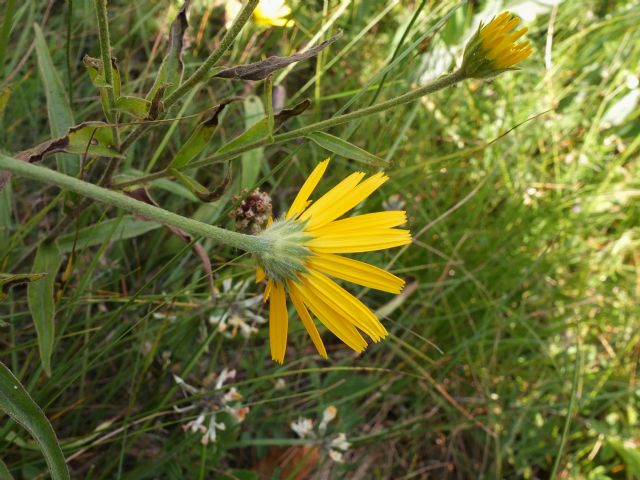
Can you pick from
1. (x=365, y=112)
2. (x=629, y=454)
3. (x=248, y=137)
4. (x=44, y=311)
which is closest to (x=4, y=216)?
(x=44, y=311)

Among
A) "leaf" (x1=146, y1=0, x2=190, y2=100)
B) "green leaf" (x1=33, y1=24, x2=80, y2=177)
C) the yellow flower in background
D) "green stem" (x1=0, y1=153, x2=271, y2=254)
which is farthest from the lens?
the yellow flower in background

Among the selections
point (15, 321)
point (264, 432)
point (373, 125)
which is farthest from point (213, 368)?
point (373, 125)

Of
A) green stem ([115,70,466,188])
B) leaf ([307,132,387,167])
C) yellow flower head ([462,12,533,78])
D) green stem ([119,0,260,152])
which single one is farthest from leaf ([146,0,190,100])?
yellow flower head ([462,12,533,78])

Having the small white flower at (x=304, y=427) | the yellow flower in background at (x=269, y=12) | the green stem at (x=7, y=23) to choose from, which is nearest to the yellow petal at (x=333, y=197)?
the green stem at (x=7, y=23)

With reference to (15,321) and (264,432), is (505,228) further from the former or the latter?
(15,321)

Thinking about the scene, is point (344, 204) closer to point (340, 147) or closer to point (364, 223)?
point (364, 223)

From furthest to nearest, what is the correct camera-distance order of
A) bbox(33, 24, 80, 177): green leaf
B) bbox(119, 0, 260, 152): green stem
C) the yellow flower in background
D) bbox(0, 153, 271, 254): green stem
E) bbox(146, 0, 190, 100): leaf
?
1. the yellow flower in background
2. bbox(33, 24, 80, 177): green leaf
3. bbox(146, 0, 190, 100): leaf
4. bbox(119, 0, 260, 152): green stem
5. bbox(0, 153, 271, 254): green stem

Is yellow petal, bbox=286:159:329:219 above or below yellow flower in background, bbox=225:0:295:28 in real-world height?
below

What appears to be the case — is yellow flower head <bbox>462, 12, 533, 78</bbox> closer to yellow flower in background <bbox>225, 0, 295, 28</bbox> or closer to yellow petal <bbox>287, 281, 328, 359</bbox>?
yellow petal <bbox>287, 281, 328, 359</bbox>
